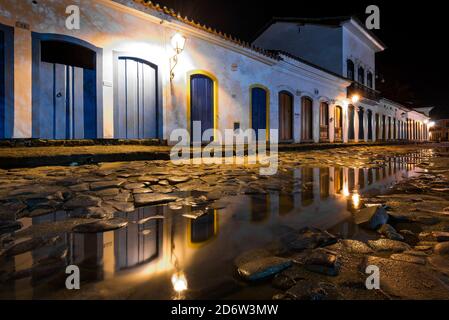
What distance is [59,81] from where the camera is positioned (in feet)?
22.3

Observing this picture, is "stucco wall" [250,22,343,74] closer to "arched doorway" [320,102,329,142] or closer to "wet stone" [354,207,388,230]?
"arched doorway" [320,102,329,142]

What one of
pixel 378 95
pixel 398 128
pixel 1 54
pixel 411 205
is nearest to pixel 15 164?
pixel 1 54

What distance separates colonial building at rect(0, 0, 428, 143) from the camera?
6152mm

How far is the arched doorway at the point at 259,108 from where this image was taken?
11.4 m

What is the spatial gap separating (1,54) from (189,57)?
4926 millimetres

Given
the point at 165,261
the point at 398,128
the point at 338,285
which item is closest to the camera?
the point at 338,285

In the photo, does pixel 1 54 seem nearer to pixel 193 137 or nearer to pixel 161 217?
pixel 193 137

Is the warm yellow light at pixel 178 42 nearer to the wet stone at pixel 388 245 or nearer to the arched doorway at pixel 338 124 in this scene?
the wet stone at pixel 388 245

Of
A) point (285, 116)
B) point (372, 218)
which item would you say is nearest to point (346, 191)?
point (372, 218)

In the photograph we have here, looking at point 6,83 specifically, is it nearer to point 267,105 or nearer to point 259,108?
point 259,108

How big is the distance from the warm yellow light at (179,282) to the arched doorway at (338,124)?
1768cm

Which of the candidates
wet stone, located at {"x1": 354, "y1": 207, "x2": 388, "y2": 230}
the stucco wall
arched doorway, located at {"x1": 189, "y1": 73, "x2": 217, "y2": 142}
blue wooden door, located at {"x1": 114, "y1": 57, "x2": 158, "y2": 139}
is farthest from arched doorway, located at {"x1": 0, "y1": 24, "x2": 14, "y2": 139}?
the stucco wall

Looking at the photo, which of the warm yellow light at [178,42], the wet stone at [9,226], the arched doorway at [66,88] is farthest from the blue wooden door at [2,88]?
the wet stone at [9,226]
